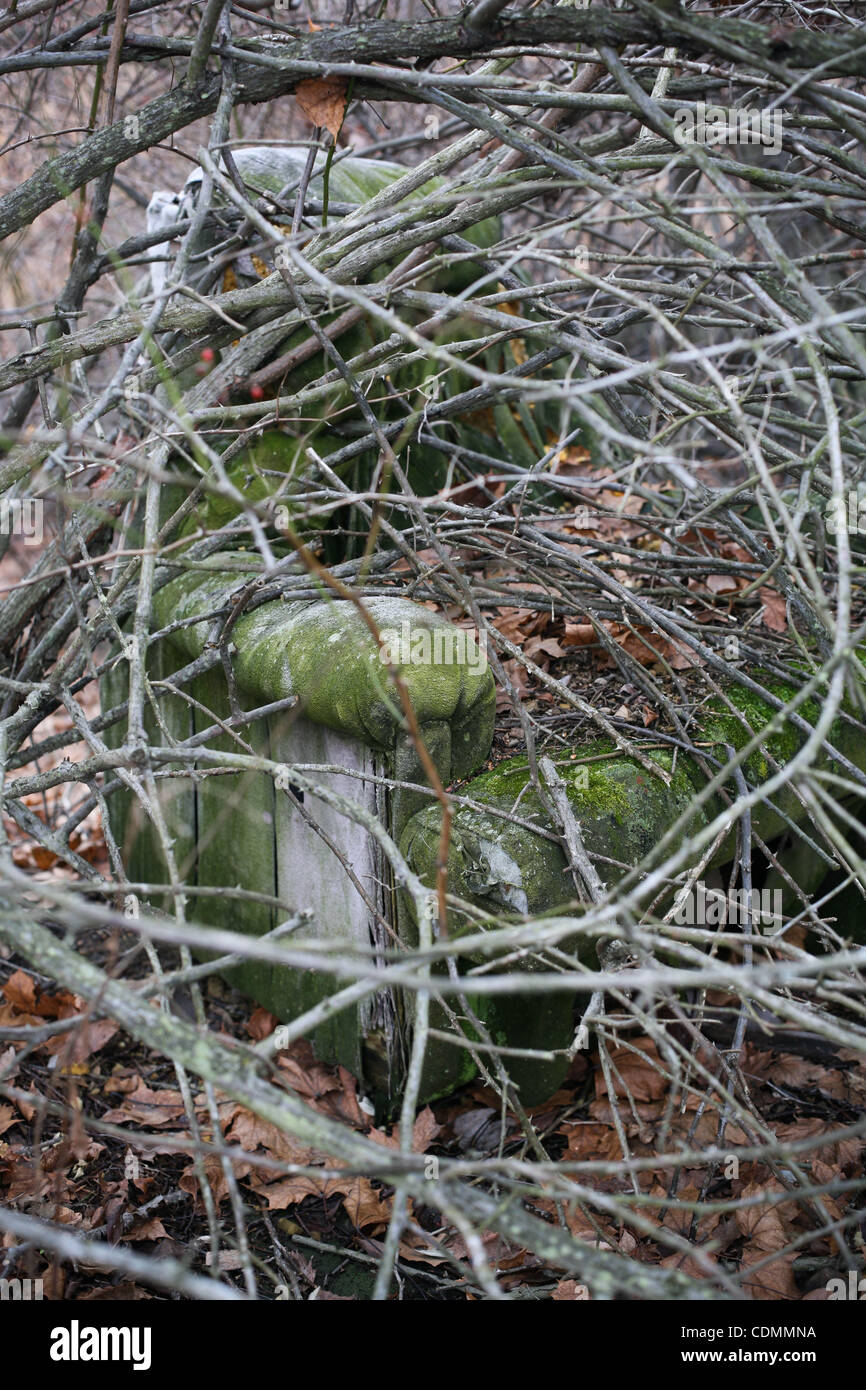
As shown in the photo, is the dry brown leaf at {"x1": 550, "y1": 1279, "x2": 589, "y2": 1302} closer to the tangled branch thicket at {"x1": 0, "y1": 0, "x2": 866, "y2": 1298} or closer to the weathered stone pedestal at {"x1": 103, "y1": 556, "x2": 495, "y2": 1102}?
the tangled branch thicket at {"x1": 0, "y1": 0, "x2": 866, "y2": 1298}

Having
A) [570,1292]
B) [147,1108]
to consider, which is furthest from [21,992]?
[570,1292]

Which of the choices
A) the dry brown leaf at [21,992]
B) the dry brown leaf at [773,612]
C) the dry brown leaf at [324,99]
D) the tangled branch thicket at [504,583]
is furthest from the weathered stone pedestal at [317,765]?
the dry brown leaf at [773,612]

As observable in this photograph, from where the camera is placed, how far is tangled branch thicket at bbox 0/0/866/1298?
1.26m

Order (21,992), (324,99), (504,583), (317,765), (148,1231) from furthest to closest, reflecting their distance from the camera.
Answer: (21,992), (504,583), (148,1231), (324,99), (317,765)

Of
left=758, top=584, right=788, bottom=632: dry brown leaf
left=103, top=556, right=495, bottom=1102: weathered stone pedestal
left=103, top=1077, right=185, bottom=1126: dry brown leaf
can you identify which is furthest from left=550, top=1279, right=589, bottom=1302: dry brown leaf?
left=758, top=584, right=788, bottom=632: dry brown leaf

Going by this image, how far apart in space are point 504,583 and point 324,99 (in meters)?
1.24

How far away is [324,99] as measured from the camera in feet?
7.32

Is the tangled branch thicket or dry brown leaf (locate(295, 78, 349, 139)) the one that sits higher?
dry brown leaf (locate(295, 78, 349, 139))

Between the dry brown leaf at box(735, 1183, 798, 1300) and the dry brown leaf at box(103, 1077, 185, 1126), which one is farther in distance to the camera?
the dry brown leaf at box(103, 1077, 185, 1126)

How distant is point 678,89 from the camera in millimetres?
2229

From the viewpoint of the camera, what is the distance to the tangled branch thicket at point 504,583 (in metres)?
1.26

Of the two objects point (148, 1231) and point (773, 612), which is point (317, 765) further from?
point (773, 612)

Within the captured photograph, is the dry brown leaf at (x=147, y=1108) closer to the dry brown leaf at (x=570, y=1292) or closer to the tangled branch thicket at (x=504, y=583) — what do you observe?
the tangled branch thicket at (x=504, y=583)
